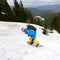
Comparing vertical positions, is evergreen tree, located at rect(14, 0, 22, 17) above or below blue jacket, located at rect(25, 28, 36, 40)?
below

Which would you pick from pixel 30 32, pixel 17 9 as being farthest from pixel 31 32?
pixel 17 9

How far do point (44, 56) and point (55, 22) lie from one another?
7642cm

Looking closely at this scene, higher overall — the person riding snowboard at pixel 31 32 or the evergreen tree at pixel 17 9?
the person riding snowboard at pixel 31 32

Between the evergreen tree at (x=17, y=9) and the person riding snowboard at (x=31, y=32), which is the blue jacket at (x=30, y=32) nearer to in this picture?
the person riding snowboard at (x=31, y=32)

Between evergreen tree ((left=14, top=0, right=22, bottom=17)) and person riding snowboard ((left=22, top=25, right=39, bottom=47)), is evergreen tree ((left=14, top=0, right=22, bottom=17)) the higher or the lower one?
the lower one

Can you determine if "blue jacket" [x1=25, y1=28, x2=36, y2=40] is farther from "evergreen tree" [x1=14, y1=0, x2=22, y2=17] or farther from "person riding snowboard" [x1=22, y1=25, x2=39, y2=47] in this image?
"evergreen tree" [x1=14, y1=0, x2=22, y2=17]

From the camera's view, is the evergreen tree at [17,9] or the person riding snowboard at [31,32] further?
the evergreen tree at [17,9]

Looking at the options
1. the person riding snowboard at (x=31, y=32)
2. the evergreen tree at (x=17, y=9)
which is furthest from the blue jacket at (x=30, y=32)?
the evergreen tree at (x=17, y=9)

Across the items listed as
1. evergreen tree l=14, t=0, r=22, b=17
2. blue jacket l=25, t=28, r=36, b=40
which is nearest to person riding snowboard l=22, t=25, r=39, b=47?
blue jacket l=25, t=28, r=36, b=40

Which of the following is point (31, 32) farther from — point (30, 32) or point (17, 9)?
point (17, 9)

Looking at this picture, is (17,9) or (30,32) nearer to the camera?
(30,32)

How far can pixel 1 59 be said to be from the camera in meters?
8.41

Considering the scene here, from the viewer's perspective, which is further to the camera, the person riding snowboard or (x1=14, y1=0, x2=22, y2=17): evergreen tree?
(x1=14, y1=0, x2=22, y2=17): evergreen tree

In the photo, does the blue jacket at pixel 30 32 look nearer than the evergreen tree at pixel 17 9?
Yes
